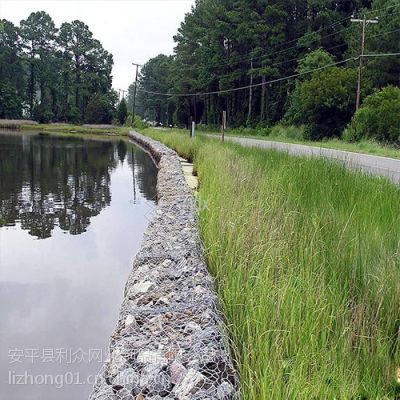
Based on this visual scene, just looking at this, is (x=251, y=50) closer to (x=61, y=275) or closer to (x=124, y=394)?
(x=61, y=275)

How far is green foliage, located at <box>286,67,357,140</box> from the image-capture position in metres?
24.6

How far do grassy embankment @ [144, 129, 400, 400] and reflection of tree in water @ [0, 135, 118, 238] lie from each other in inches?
179

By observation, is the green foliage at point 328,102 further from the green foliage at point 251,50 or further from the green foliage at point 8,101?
the green foliage at point 8,101

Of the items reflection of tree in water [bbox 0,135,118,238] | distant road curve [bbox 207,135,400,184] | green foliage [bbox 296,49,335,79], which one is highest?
green foliage [bbox 296,49,335,79]

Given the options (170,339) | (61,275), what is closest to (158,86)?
(61,275)

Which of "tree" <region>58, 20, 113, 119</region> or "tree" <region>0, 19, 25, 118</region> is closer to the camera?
"tree" <region>0, 19, 25, 118</region>

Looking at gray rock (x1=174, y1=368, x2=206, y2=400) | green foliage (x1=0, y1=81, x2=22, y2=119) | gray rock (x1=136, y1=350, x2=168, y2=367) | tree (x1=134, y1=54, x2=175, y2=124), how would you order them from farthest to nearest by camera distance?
tree (x1=134, y1=54, x2=175, y2=124) < green foliage (x1=0, y1=81, x2=22, y2=119) < gray rock (x1=136, y1=350, x2=168, y2=367) < gray rock (x1=174, y1=368, x2=206, y2=400)

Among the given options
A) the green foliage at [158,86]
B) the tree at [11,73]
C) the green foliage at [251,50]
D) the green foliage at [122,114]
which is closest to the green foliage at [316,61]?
the green foliage at [251,50]

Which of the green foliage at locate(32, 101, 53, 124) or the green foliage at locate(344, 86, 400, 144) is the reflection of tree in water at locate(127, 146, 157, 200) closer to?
the green foliage at locate(344, 86, 400, 144)

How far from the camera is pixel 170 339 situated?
106 inches

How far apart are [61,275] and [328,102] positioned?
21292 mm

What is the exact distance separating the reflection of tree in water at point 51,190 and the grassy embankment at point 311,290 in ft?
14.9

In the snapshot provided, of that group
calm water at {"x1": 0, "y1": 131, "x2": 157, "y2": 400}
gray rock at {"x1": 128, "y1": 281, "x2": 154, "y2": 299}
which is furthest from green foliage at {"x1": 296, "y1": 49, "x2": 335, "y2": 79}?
gray rock at {"x1": 128, "y1": 281, "x2": 154, "y2": 299}

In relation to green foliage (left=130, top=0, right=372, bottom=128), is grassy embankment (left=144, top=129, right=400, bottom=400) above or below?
below
